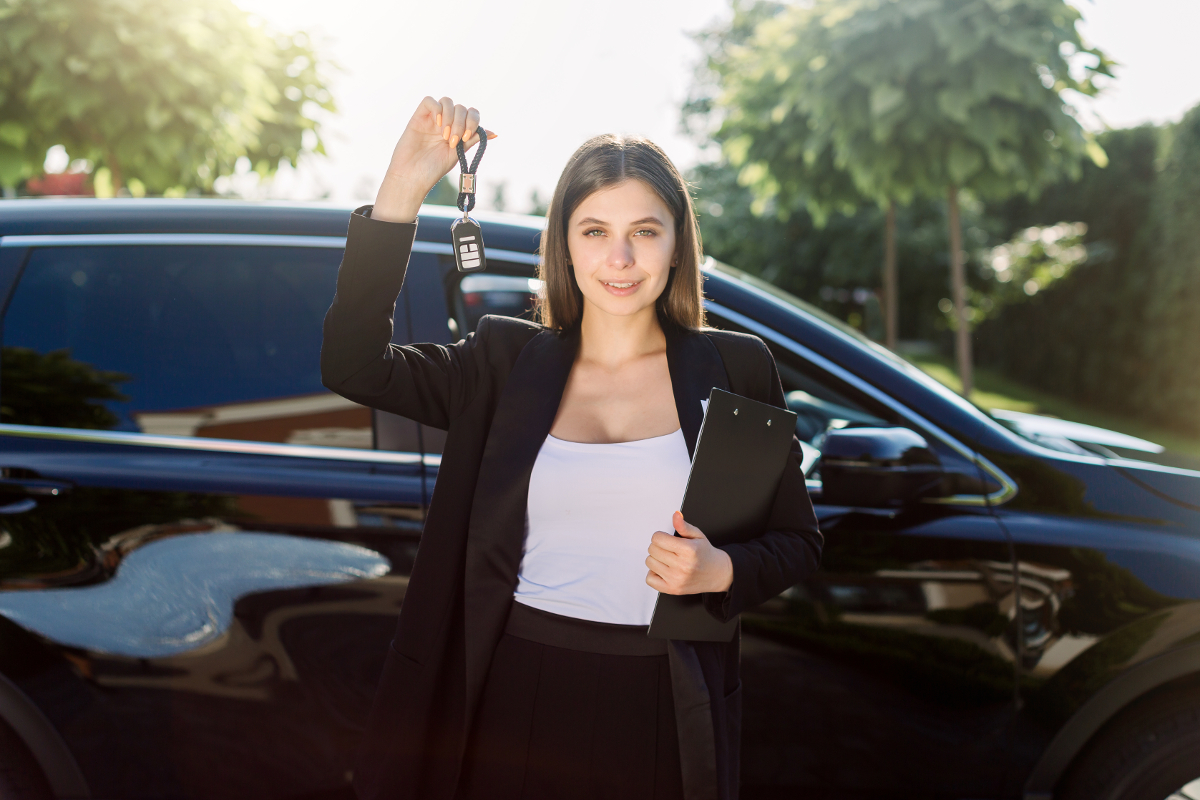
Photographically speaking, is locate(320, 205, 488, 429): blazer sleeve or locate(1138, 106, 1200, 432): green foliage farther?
locate(1138, 106, 1200, 432): green foliage

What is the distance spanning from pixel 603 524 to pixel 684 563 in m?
0.20

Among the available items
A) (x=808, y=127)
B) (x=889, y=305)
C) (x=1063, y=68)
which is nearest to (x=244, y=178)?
(x=808, y=127)

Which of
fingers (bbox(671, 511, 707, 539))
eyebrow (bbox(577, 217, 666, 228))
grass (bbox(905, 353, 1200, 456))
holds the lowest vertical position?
grass (bbox(905, 353, 1200, 456))

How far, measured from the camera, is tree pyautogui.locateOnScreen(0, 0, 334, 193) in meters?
6.75

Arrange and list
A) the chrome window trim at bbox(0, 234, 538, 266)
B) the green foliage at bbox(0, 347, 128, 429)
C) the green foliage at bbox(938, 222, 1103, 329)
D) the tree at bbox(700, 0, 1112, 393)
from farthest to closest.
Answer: the green foliage at bbox(938, 222, 1103, 329)
the tree at bbox(700, 0, 1112, 393)
the chrome window trim at bbox(0, 234, 538, 266)
the green foliage at bbox(0, 347, 128, 429)

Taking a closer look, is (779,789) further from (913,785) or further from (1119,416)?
(1119,416)

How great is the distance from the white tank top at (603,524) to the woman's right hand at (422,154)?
0.51 m

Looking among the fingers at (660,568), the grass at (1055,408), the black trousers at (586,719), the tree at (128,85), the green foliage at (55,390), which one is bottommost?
the grass at (1055,408)

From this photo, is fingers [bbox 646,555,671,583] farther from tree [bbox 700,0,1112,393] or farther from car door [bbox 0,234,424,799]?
tree [bbox 700,0,1112,393]

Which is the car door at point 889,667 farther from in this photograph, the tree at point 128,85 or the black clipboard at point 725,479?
the tree at point 128,85

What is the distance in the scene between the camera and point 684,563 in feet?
4.20

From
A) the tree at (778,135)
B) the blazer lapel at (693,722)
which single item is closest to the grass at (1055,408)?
the tree at (778,135)

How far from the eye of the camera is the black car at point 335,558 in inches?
76.2

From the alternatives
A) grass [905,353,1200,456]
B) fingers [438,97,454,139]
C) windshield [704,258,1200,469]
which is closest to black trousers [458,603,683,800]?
fingers [438,97,454,139]
